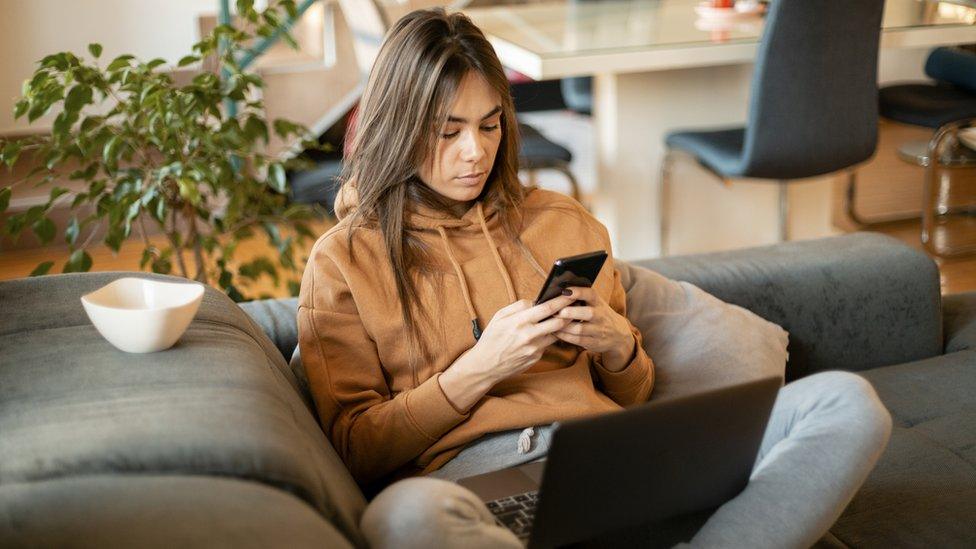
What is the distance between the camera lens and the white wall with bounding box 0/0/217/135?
4.07 meters

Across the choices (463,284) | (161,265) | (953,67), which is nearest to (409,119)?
(463,284)

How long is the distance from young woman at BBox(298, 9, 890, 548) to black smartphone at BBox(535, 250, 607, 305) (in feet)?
0.06

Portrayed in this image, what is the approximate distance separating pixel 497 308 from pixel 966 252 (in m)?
2.63

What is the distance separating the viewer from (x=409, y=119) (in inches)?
62.4

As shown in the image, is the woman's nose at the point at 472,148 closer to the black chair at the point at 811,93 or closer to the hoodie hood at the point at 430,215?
the hoodie hood at the point at 430,215

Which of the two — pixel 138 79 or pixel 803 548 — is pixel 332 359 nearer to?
pixel 803 548

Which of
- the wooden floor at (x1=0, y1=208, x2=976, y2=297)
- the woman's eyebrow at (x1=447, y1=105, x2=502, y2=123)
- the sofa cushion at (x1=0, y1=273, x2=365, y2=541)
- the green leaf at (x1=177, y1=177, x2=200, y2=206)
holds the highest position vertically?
the woman's eyebrow at (x1=447, y1=105, x2=502, y2=123)

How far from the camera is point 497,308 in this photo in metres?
1.64

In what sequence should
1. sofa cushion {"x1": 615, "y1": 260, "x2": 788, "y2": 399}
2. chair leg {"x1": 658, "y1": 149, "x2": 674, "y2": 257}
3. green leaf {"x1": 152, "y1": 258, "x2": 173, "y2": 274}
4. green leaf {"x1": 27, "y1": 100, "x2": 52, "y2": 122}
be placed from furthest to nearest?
chair leg {"x1": 658, "y1": 149, "x2": 674, "y2": 257} < green leaf {"x1": 152, "y1": 258, "x2": 173, "y2": 274} < green leaf {"x1": 27, "y1": 100, "x2": 52, "y2": 122} < sofa cushion {"x1": 615, "y1": 260, "x2": 788, "y2": 399}

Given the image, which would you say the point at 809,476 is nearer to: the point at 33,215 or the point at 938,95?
the point at 33,215

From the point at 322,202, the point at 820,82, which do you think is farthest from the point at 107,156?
the point at 322,202

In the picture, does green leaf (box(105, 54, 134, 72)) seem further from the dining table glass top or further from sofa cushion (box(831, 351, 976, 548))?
sofa cushion (box(831, 351, 976, 548))

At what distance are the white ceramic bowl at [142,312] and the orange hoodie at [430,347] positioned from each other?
0.22m

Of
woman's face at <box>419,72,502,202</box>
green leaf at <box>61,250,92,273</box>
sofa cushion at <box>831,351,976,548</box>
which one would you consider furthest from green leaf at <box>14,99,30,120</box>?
sofa cushion at <box>831,351,976,548</box>
